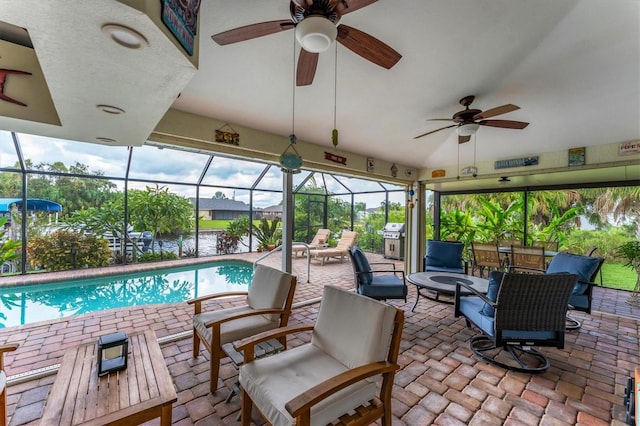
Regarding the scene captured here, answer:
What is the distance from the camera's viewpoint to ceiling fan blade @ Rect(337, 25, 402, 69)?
1717 millimetres

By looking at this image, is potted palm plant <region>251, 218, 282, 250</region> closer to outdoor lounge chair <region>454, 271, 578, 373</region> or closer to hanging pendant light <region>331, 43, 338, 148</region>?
hanging pendant light <region>331, 43, 338, 148</region>

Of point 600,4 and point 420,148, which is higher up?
point 600,4

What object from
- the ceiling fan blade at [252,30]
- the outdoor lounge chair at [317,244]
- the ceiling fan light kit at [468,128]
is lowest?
the outdoor lounge chair at [317,244]

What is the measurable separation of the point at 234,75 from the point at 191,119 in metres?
0.85

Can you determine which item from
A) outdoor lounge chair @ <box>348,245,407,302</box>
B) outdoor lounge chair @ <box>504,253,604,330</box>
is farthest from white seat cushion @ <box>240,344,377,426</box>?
outdoor lounge chair @ <box>504,253,604,330</box>

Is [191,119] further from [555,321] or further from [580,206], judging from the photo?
[580,206]

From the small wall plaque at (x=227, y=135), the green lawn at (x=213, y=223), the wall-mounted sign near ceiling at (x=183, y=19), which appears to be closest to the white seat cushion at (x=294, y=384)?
the wall-mounted sign near ceiling at (x=183, y=19)

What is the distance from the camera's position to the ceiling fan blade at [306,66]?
75.5 inches

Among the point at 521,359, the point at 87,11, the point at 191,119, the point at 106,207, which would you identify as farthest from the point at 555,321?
the point at 106,207

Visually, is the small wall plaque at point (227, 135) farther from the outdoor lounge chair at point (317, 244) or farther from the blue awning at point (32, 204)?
the blue awning at point (32, 204)

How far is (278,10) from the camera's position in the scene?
2.08 metres

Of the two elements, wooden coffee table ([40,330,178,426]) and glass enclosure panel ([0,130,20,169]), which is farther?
glass enclosure panel ([0,130,20,169])

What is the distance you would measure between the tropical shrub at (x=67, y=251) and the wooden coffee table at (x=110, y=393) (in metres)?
6.03

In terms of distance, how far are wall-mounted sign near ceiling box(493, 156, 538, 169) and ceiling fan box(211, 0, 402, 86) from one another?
424cm
